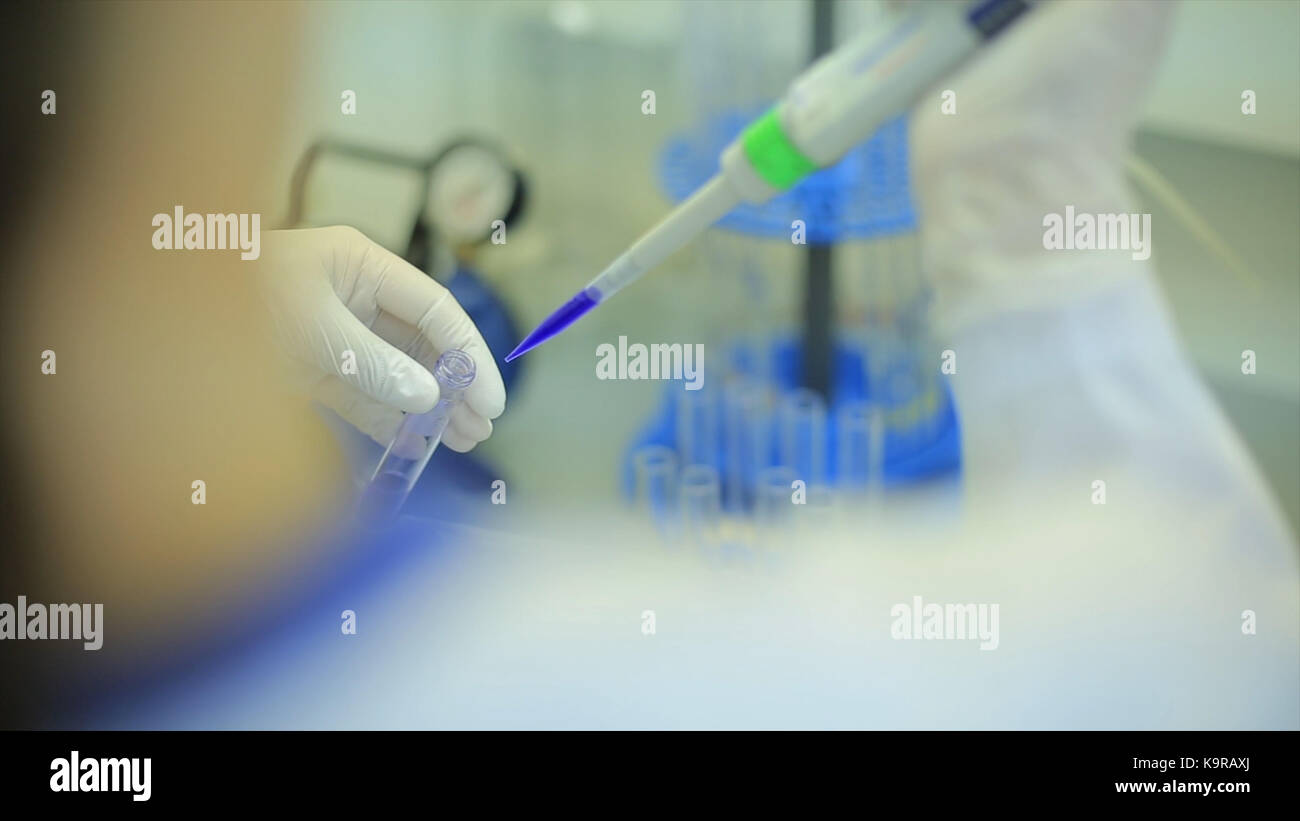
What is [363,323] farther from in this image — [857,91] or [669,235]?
[857,91]

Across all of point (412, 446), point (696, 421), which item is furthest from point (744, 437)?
point (412, 446)

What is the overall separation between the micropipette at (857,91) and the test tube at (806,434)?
0.72 ft

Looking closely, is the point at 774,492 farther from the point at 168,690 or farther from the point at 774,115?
the point at 168,690

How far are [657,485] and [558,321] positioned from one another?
7.0 inches

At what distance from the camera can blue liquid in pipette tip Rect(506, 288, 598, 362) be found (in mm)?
1019

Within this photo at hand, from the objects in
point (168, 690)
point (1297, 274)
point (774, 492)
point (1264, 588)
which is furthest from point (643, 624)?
point (1297, 274)

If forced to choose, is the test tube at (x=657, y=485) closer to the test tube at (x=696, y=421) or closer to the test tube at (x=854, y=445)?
the test tube at (x=696, y=421)

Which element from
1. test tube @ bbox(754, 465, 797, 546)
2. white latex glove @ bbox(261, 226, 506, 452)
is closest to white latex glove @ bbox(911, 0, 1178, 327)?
test tube @ bbox(754, 465, 797, 546)

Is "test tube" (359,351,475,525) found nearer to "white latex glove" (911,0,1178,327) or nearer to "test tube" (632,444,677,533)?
"test tube" (632,444,677,533)

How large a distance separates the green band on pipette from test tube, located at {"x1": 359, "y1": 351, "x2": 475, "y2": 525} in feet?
1.02

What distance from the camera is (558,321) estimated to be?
1032 millimetres

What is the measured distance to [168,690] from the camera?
107cm
